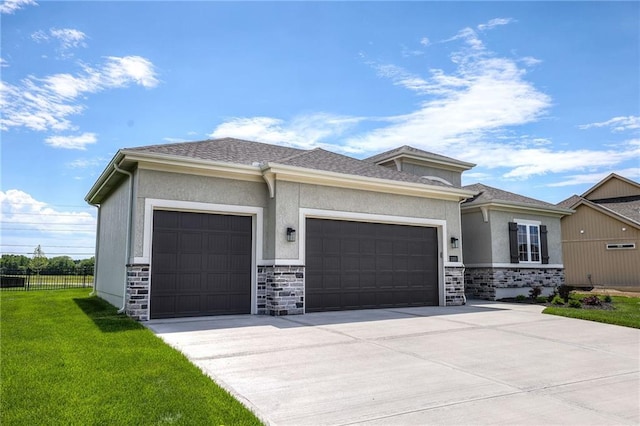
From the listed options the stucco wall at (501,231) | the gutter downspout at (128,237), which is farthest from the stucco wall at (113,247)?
the stucco wall at (501,231)

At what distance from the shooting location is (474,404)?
4098 mm

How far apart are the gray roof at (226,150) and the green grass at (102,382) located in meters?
4.09

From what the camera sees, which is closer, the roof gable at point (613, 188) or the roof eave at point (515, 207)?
the roof eave at point (515, 207)

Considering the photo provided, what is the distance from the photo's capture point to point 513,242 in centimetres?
1552

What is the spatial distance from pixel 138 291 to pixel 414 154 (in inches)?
418

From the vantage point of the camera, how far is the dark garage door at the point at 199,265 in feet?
30.7

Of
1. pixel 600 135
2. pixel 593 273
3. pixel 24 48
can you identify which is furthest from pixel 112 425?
pixel 593 273

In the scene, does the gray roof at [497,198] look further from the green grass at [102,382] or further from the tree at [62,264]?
the tree at [62,264]

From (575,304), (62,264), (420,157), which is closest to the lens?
(575,304)

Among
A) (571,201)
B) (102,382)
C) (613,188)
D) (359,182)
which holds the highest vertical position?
(613,188)

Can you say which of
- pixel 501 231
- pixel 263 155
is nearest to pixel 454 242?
pixel 501 231

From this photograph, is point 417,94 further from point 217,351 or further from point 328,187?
point 217,351

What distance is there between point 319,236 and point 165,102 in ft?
20.7

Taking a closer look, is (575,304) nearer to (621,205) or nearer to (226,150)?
(226,150)
